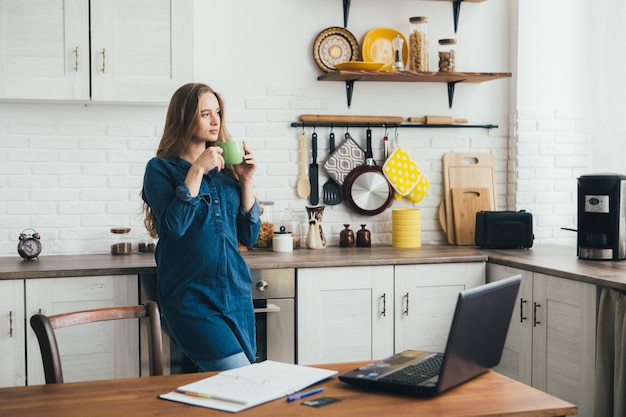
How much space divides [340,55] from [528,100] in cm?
126

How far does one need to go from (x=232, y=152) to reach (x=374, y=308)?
144cm

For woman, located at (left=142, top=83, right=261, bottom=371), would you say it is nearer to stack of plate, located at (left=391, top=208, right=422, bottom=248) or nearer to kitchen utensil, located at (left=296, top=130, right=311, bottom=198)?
kitchen utensil, located at (left=296, top=130, right=311, bottom=198)

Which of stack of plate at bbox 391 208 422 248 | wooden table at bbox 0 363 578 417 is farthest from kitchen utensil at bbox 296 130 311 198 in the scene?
wooden table at bbox 0 363 578 417

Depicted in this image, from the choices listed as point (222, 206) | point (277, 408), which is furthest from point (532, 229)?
point (277, 408)

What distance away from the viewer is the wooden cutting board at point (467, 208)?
497cm

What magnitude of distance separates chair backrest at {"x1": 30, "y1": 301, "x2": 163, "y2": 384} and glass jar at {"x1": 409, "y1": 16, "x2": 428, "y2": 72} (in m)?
2.79

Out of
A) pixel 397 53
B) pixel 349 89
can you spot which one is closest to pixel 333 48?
pixel 349 89

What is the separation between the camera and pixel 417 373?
2072mm

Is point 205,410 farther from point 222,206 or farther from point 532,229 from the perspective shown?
point 532,229

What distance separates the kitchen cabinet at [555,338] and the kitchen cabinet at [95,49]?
211 cm

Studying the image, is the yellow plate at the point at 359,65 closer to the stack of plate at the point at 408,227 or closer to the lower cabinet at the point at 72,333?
the stack of plate at the point at 408,227

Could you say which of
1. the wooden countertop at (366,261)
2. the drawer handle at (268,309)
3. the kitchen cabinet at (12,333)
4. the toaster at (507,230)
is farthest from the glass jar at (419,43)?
the kitchen cabinet at (12,333)

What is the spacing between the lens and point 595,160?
511cm

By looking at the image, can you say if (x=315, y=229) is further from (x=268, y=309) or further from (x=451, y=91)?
(x=451, y=91)
